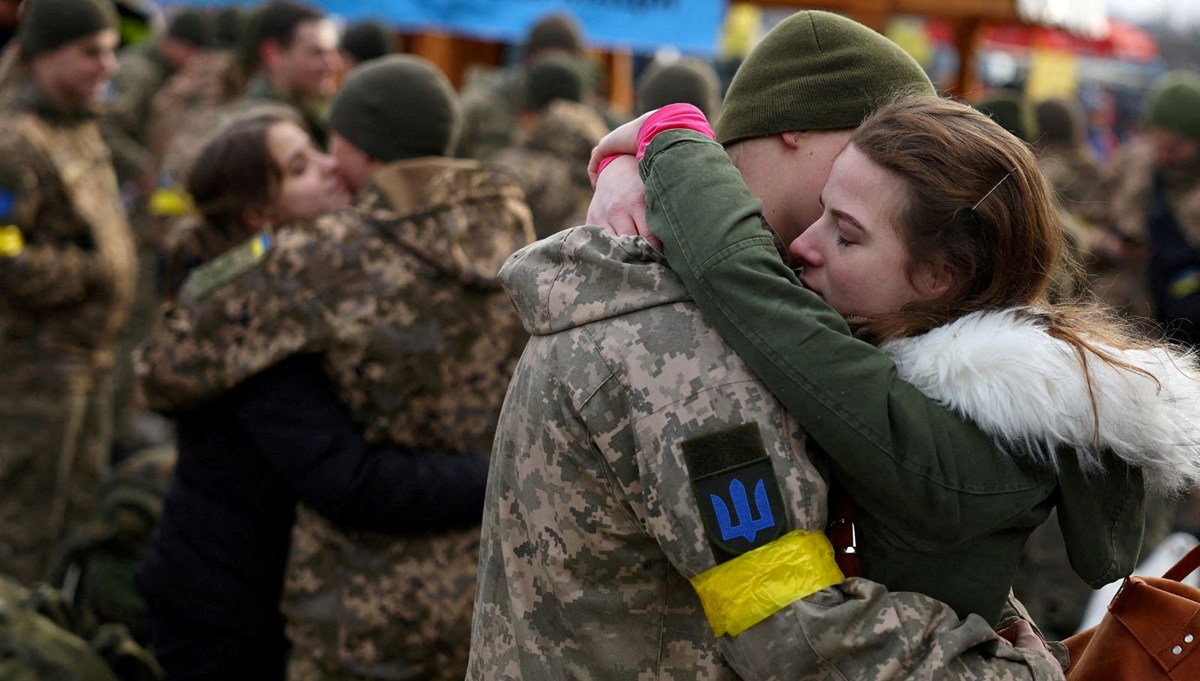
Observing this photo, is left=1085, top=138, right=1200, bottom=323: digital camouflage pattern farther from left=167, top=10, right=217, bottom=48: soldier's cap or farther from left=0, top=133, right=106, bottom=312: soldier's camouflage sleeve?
left=167, top=10, right=217, bottom=48: soldier's cap

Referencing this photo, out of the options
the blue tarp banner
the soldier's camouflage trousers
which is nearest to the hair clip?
the soldier's camouflage trousers

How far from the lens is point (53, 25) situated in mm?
5168

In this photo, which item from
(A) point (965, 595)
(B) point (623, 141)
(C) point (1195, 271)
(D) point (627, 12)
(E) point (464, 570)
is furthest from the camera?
(D) point (627, 12)

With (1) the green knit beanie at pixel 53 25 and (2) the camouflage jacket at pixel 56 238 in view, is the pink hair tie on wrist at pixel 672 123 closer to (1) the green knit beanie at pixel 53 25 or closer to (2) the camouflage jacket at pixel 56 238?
(2) the camouflage jacket at pixel 56 238

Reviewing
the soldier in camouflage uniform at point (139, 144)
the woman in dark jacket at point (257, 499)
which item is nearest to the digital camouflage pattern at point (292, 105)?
the soldier in camouflage uniform at point (139, 144)

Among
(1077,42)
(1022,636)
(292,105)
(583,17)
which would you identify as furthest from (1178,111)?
(1077,42)

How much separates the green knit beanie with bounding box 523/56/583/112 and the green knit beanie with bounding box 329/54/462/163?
4.43 meters

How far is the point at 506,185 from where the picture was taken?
3047 millimetres

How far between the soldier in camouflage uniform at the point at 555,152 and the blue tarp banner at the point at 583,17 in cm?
92

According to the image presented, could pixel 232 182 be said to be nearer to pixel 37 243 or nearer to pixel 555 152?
pixel 37 243

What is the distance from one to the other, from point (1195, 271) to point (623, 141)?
476cm

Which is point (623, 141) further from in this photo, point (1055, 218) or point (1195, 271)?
point (1195, 271)

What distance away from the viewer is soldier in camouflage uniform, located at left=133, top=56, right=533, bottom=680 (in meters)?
2.69

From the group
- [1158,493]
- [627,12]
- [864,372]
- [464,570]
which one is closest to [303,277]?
[464,570]
